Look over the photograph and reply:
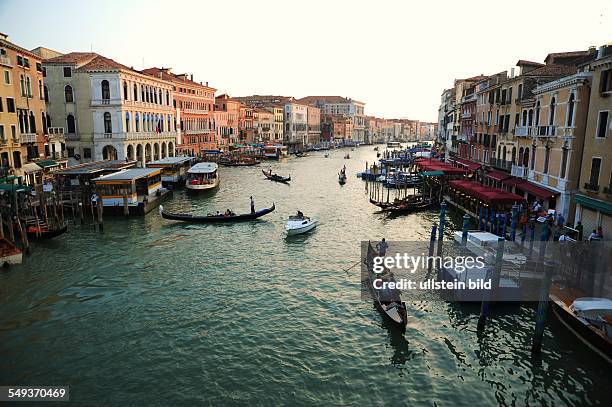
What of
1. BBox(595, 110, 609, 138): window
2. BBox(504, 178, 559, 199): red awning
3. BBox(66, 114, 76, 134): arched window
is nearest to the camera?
BBox(595, 110, 609, 138): window

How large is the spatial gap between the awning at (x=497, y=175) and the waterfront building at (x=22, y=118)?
3146 centimetres

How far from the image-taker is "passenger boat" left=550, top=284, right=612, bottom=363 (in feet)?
35.1

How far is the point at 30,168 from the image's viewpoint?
2953 cm

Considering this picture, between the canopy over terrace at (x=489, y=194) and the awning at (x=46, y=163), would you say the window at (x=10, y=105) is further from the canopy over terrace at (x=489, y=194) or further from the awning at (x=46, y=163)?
the canopy over terrace at (x=489, y=194)

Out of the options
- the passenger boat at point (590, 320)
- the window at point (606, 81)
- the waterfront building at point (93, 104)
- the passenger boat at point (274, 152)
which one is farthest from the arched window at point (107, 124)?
the passenger boat at point (274, 152)

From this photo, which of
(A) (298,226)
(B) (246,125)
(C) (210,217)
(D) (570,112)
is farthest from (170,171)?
(B) (246,125)

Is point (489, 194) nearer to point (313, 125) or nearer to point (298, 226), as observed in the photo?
point (298, 226)

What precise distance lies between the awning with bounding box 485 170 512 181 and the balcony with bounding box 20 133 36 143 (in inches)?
1273

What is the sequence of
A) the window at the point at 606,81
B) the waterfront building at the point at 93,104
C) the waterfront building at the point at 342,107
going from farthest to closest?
the waterfront building at the point at 342,107 → the waterfront building at the point at 93,104 → the window at the point at 606,81

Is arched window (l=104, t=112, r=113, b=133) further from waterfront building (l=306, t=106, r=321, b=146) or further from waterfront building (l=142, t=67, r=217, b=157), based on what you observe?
waterfront building (l=306, t=106, r=321, b=146)

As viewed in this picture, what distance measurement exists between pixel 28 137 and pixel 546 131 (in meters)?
33.3

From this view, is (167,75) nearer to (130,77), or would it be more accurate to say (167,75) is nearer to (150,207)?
(130,77)

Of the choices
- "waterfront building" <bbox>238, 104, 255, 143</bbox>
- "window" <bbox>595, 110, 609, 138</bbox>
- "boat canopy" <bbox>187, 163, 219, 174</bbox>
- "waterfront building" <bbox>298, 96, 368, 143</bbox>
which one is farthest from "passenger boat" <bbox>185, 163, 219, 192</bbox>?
"waterfront building" <bbox>298, 96, 368, 143</bbox>

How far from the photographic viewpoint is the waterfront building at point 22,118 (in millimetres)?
27406
